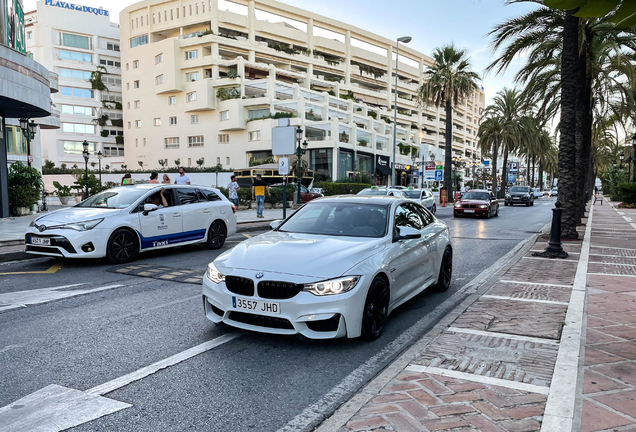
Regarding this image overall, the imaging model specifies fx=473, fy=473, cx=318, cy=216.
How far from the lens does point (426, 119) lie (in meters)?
87.1

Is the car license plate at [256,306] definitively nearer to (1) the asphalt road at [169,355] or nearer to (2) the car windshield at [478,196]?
(1) the asphalt road at [169,355]

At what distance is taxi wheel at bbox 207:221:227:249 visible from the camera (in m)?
11.1

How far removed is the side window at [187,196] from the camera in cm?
1041

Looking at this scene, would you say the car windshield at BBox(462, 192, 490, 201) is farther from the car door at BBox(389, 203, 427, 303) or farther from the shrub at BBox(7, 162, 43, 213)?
the shrub at BBox(7, 162, 43, 213)

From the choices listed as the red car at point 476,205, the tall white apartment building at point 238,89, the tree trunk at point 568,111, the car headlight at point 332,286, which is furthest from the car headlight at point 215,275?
the tall white apartment building at point 238,89

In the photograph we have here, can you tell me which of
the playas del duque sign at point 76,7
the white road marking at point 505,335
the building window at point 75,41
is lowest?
the white road marking at point 505,335

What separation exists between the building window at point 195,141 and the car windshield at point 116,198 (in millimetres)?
50650

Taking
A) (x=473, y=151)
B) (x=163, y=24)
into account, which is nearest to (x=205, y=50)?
(x=163, y=24)

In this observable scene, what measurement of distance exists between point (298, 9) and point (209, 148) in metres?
23.4

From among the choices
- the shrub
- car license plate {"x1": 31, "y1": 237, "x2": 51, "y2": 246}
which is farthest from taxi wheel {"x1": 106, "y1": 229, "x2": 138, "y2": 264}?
the shrub

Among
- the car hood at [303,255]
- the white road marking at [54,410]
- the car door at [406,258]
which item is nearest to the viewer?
the white road marking at [54,410]

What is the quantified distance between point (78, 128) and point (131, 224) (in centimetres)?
6641

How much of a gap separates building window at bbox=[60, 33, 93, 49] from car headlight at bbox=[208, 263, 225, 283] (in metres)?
75.6

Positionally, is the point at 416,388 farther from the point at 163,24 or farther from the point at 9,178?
the point at 163,24
